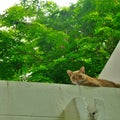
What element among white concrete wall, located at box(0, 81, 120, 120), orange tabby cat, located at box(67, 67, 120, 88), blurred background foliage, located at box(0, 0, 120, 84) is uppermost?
blurred background foliage, located at box(0, 0, 120, 84)

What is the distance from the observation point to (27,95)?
104 inches

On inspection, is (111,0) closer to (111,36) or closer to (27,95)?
(111,36)

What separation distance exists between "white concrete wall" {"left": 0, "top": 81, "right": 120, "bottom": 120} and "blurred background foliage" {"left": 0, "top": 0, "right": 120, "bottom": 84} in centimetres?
444

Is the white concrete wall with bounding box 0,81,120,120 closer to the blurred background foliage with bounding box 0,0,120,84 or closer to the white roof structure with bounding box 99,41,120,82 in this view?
the white roof structure with bounding box 99,41,120,82

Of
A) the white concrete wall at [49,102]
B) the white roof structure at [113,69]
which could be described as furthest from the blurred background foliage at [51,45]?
the white concrete wall at [49,102]

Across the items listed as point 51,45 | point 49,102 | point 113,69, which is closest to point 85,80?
point 113,69

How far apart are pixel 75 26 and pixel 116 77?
5.23m

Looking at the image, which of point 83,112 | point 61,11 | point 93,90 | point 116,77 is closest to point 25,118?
point 83,112

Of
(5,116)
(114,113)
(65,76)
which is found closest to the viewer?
(5,116)

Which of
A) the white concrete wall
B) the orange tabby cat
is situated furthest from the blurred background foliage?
the white concrete wall

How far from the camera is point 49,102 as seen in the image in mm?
2686

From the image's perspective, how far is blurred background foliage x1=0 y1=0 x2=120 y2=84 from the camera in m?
7.34

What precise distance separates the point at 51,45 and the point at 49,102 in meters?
5.53

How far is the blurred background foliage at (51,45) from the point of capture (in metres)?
7.34
